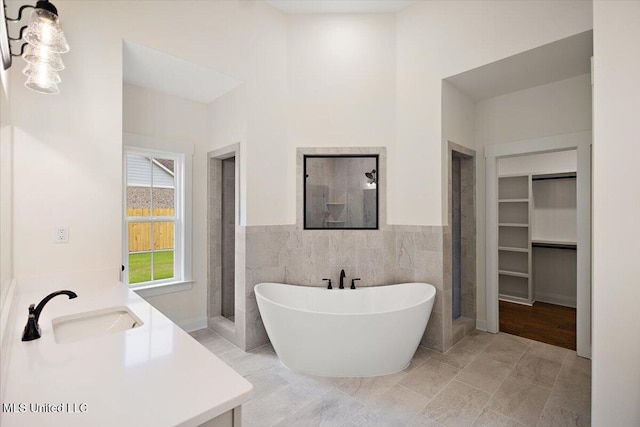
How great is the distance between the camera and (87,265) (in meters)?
2.02

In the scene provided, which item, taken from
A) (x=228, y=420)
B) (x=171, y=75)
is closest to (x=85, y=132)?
(x=171, y=75)

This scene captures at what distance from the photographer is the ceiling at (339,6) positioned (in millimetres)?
3023

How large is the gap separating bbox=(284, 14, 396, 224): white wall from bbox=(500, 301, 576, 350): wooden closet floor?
8.57 feet

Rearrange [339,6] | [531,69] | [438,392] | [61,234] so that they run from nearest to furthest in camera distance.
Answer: [61,234] → [438,392] → [531,69] → [339,6]

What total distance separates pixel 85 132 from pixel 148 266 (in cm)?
167

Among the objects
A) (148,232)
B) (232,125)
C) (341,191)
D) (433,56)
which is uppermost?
(433,56)

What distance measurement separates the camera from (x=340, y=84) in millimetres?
3184

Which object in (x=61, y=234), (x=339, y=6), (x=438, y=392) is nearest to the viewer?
(x=61, y=234)

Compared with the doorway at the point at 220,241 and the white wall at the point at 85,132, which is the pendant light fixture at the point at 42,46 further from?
the doorway at the point at 220,241

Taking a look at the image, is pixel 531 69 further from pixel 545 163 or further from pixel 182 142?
pixel 182 142

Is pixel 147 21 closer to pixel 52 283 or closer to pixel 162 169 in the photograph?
pixel 162 169

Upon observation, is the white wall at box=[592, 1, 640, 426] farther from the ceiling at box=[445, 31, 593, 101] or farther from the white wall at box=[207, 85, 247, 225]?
the white wall at box=[207, 85, 247, 225]

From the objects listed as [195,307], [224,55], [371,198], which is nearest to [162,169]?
[224,55]

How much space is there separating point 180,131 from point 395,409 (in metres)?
3.33
